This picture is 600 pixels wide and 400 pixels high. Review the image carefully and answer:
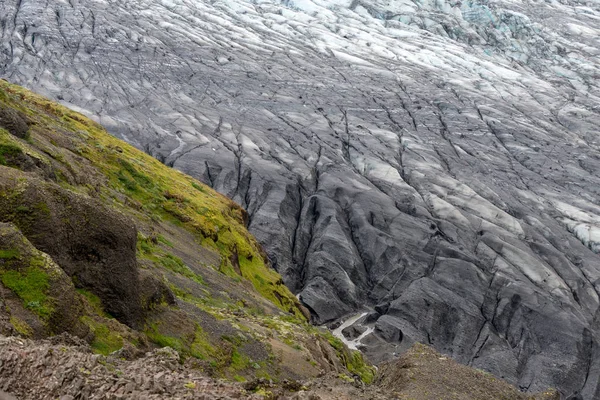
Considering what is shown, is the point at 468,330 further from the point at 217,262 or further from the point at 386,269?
the point at 217,262

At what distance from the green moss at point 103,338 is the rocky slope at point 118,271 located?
48 mm

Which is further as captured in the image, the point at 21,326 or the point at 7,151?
the point at 7,151

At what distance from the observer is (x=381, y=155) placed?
13638 cm

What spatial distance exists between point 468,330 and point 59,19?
146 m

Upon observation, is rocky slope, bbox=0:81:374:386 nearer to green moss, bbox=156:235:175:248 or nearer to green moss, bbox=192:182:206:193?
green moss, bbox=156:235:175:248

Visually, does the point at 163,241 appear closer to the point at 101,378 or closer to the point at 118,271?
the point at 118,271

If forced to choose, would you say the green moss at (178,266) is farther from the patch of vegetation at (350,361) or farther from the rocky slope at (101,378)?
the rocky slope at (101,378)

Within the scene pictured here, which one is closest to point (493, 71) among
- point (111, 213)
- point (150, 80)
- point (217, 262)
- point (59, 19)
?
point (150, 80)

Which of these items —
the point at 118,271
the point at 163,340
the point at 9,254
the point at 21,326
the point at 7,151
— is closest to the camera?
the point at 21,326

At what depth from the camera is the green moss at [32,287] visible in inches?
631

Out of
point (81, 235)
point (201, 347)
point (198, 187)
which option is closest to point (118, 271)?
point (81, 235)

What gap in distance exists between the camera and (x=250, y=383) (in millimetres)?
17016

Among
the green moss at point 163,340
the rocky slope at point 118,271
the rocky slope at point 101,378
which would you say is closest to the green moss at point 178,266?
the rocky slope at point 118,271

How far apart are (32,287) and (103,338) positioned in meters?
2.91
